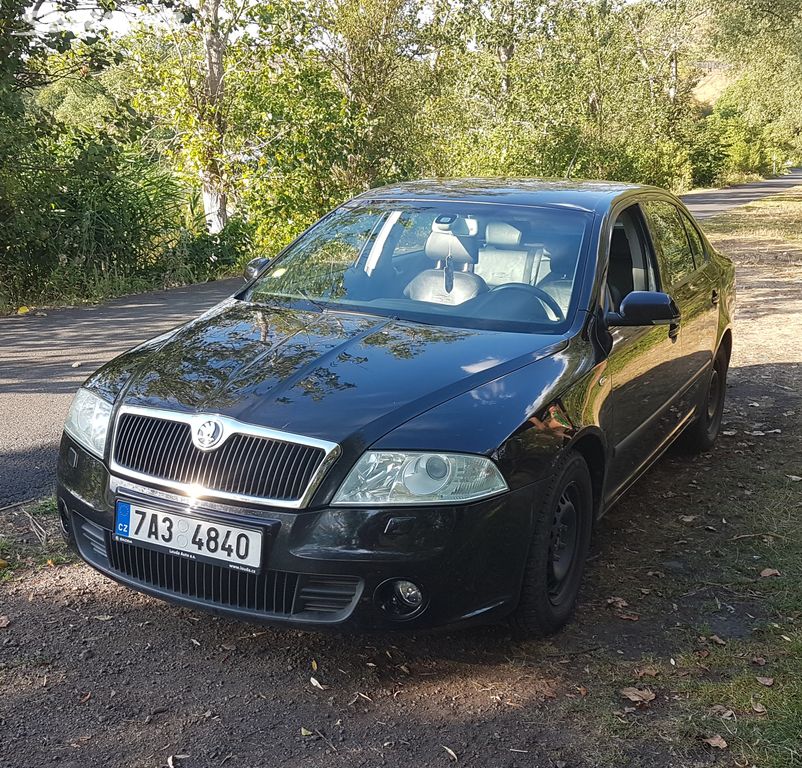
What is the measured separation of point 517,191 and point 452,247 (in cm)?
59

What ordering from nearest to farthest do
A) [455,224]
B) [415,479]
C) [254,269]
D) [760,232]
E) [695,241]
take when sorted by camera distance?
1. [415,479]
2. [455,224]
3. [254,269]
4. [695,241]
5. [760,232]

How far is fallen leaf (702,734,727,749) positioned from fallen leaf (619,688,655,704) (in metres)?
0.26

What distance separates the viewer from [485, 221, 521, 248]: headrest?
4340mm

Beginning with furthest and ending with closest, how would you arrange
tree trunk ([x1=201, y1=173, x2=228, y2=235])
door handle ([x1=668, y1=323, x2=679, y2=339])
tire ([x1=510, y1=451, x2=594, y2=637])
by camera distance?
tree trunk ([x1=201, y1=173, x2=228, y2=235])
door handle ([x1=668, y1=323, x2=679, y2=339])
tire ([x1=510, y1=451, x2=594, y2=637])

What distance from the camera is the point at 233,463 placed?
2953 millimetres

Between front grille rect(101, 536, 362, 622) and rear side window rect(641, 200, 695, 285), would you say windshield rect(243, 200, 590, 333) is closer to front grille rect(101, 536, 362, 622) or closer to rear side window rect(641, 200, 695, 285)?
rear side window rect(641, 200, 695, 285)

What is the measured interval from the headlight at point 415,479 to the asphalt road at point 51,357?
2596 millimetres

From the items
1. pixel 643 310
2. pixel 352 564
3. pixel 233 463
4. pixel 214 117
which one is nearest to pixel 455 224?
pixel 643 310

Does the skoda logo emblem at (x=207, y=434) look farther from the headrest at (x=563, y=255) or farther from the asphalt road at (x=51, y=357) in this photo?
the asphalt road at (x=51, y=357)

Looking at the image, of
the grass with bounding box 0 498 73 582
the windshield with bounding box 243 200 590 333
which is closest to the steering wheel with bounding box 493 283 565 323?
the windshield with bounding box 243 200 590 333

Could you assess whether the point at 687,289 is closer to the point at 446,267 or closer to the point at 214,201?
the point at 446,267

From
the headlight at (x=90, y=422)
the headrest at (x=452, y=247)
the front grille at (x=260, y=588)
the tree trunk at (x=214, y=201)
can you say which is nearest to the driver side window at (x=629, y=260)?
the headrest at (x=452, y=247)

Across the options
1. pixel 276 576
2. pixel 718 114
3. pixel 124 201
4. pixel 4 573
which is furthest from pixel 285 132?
pixel 718 114

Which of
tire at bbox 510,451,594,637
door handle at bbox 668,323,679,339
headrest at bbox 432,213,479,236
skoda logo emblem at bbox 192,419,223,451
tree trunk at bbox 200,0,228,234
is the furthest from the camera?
tree trunk at bbox 200,0,228,234
